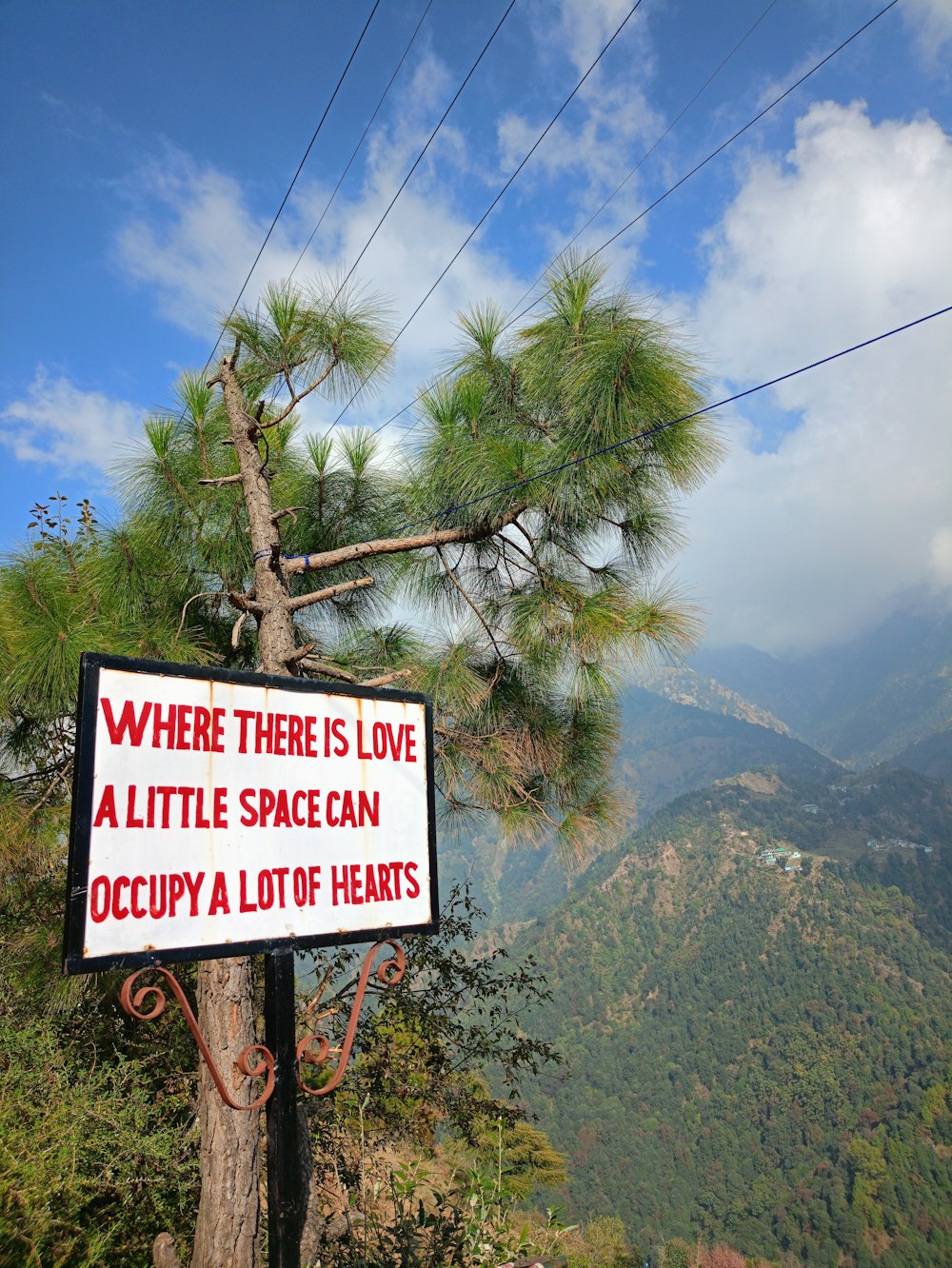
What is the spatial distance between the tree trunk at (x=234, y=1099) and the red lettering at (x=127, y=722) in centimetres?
144

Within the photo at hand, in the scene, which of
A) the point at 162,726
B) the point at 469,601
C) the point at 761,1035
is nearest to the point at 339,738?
the point at 162,726

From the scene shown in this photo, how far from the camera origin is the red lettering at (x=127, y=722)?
1.32 metres

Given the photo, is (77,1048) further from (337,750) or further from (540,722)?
(337,750)

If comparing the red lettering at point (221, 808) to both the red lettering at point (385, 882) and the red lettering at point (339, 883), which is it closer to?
the red lettering at point (339, 883)

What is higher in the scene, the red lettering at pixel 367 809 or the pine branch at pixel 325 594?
the pine branch at pixel 325 594

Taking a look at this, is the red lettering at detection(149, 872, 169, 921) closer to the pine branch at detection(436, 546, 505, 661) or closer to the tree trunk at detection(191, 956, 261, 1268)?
the tree trunk at detection(191, 956, 261, 1268)

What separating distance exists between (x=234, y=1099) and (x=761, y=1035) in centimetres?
10589

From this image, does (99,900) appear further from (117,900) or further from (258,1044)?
(258,1044)

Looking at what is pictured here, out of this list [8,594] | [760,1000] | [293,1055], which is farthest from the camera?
[760,1000]

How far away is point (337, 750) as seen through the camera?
1.62 metres

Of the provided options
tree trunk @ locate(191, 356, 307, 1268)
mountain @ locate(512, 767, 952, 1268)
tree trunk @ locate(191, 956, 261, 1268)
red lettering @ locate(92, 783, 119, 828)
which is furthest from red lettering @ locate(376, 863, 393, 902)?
mountain @ locate(512, 767, 952, 1268)

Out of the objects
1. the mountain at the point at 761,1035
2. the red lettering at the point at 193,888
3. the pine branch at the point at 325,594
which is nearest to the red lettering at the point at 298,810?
the red lettering at the point at 193,888

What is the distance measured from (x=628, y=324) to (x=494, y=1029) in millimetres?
4562

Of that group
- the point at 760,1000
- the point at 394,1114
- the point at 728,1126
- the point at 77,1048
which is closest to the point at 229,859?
the point at 77,1048
